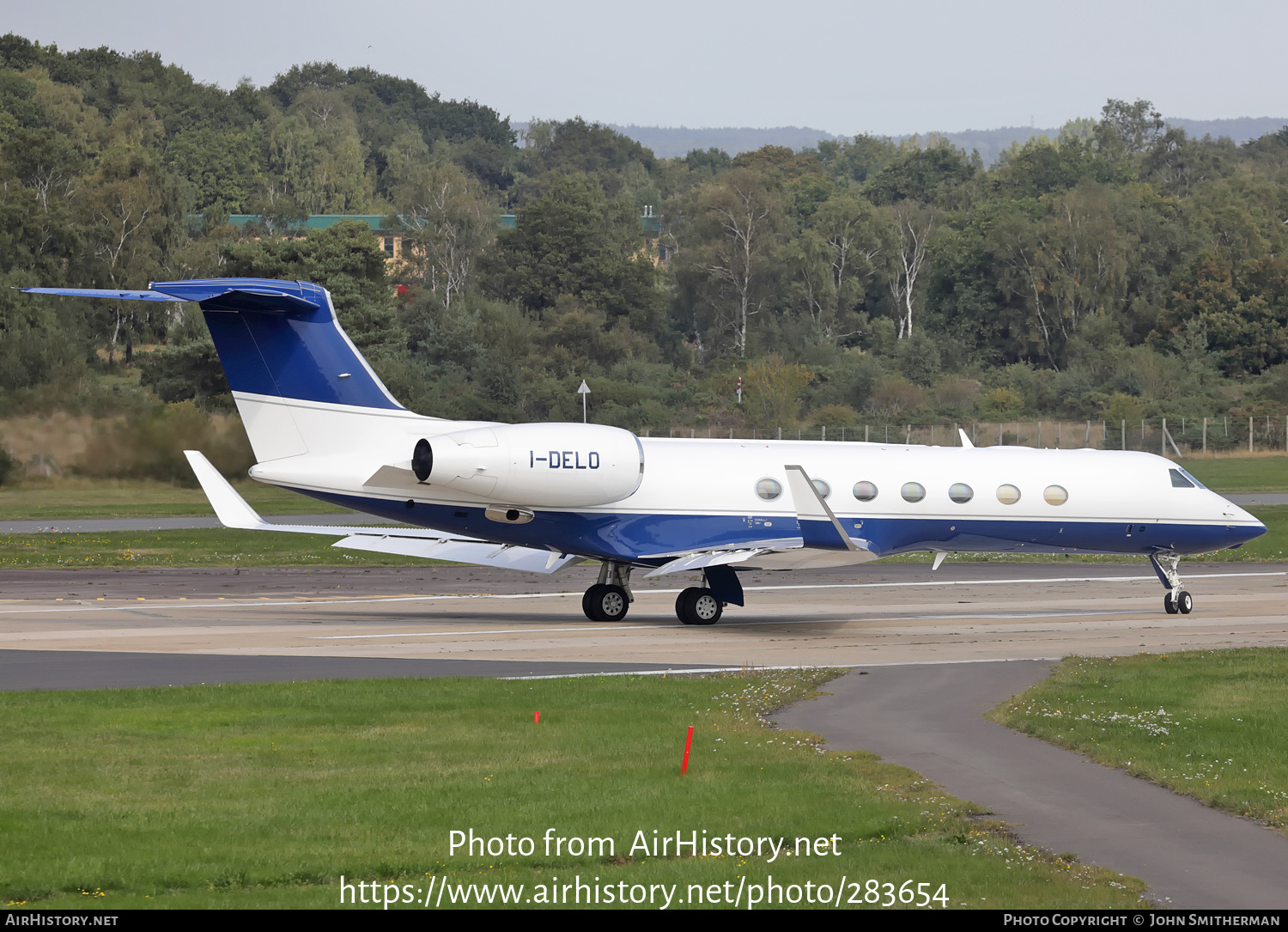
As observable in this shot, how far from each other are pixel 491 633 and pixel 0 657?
6.92m

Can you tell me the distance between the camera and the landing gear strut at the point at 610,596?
948 inches

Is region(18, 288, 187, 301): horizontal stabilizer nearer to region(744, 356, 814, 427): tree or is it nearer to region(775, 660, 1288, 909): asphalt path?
region(775, 660, 1288, 909): asphalt path

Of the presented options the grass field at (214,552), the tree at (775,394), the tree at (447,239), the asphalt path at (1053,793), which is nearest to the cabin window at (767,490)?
the asphalt path at (1053,793)

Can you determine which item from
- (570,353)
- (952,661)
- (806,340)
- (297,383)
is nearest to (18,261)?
(570,353)

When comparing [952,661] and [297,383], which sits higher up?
[297,383]

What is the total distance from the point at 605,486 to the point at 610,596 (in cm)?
228

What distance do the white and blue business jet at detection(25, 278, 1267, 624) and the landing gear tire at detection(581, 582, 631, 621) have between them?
0.09 ft

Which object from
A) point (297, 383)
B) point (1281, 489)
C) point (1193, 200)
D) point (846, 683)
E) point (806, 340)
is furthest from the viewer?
point (1193, 200)

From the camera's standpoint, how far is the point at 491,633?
22.4 m

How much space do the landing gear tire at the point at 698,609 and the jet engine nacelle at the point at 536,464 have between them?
2.12 m

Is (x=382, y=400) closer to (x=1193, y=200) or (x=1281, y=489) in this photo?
(x=1281, y=489)

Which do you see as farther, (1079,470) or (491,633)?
(1079,470)

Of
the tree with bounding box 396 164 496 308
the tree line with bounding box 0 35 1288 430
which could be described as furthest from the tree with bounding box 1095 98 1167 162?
the tree with bounding box 396 164 496 308

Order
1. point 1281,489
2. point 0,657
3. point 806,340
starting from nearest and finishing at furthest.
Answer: point 0,657 → point 1281,489 → point 806,340
